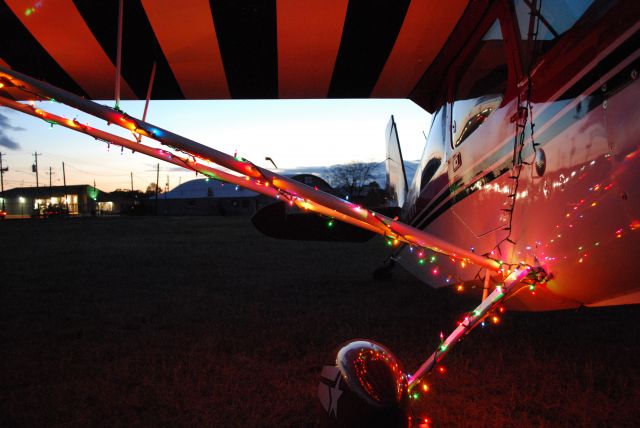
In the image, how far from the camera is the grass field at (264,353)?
2.69 m

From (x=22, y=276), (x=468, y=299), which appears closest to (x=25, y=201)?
(x=22, y=276)

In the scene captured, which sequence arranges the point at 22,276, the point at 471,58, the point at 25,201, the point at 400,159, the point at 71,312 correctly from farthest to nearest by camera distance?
the point at 25,201, the point at 22,276, the point at 400,159, the point at 71,312, the point at 471,58

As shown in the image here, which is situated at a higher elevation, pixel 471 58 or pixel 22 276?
pixel 471 58

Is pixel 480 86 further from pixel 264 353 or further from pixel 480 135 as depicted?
pixel 264 353

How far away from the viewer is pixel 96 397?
288 cm

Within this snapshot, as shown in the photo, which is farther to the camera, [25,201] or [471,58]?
[25,201]

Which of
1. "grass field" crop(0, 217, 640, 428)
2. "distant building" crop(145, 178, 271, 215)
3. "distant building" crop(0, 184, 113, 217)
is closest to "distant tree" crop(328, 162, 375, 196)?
"distant building" crop(145, 178, 271, 215)

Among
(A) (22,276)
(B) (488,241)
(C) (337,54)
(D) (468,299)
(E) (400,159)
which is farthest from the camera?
(A) (22,276)

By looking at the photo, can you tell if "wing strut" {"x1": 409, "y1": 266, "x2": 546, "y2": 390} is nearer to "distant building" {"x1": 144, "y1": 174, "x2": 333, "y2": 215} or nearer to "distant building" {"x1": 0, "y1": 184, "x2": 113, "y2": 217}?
"distant building" {"x1": 144, "y1": 174, "x2": 333, "y2": 215}

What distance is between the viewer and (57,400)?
9.29 ft

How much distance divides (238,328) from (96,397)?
1.66 m

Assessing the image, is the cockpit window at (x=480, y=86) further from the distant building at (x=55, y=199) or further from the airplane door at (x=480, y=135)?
→ the distant building at (x=55, y=199)

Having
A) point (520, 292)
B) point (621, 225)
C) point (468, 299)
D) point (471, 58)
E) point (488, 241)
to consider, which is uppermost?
point (471, 58)

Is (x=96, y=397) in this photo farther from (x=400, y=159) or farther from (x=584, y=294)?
(x=400, y=159)
